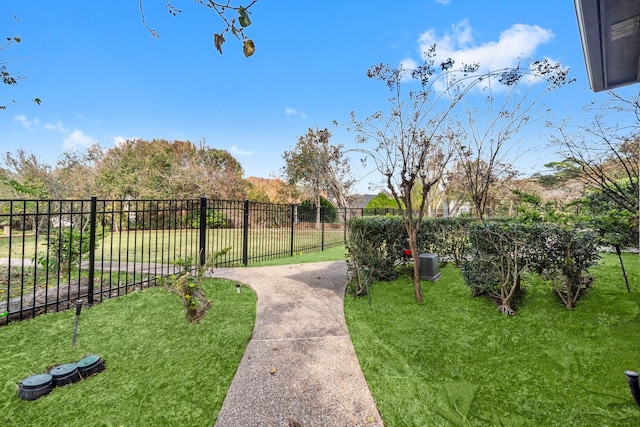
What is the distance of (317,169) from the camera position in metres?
22.6

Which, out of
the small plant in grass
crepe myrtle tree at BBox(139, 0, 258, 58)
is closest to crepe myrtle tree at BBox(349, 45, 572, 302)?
the small plant in grass

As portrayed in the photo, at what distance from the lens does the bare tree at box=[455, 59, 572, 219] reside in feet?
18.8

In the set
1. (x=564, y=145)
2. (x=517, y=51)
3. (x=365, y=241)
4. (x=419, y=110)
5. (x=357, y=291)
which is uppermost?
(x=517, y=51)

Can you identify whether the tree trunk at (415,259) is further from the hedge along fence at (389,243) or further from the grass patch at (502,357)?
the hedge along fence at (389,243)

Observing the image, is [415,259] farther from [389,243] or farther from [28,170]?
[28,170]

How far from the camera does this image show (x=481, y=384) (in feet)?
8.36

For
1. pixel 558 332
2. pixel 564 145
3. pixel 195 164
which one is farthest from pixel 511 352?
pixel 195 164

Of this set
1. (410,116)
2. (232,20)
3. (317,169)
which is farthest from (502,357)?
(317,169)

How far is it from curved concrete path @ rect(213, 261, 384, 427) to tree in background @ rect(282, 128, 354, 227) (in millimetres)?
17674

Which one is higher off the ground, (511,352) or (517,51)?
(517,51)

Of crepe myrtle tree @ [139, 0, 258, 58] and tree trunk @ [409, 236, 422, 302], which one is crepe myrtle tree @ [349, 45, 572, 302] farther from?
crepe myrtle tree @ [139, 0, 258, 58]

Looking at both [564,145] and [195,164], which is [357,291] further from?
[195,164]

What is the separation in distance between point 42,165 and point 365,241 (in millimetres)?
22838

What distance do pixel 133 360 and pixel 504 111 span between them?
28.0 ft
